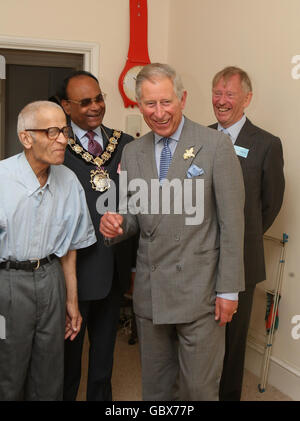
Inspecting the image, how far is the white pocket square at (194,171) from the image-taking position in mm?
1624

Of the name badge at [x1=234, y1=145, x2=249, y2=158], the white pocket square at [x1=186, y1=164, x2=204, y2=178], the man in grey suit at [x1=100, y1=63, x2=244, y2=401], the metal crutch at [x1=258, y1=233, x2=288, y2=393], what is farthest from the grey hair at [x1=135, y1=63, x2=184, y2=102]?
the metal crutch at [x1=258, y1=233, x2=288, y2=393]

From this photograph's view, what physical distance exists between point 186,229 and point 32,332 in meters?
0.67

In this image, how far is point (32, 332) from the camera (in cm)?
168

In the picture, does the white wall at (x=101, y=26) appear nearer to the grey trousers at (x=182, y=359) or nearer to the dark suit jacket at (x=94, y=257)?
the dark suit jacket at (x=94, y=257)

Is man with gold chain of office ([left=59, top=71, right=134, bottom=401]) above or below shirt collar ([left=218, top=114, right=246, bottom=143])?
below

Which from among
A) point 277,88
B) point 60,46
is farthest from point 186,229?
point 60,46

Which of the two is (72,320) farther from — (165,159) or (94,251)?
(165,159)

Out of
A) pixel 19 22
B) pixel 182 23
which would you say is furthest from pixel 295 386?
pixel 19 22

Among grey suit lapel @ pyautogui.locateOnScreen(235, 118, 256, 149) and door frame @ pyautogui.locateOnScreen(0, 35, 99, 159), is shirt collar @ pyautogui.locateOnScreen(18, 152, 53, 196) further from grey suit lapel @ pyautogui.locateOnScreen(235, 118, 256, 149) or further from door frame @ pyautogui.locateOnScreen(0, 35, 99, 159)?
door frame @ pyautogui.locateOnScreen(0, 35, 99, 159)

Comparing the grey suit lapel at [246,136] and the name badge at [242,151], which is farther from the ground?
the grey suit lapel at [246,136]

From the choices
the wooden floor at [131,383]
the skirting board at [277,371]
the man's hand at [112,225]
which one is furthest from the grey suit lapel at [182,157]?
the skirting board at [277,371]

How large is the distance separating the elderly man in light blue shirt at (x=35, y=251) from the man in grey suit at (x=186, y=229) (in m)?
0.22

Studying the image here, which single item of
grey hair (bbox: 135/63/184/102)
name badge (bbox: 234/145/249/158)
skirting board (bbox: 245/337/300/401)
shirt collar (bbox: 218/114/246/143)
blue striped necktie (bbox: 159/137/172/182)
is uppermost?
grey hair (bbox: 135/63/184/102)

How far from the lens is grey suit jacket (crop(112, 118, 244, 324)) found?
A: 1629 millimetres
